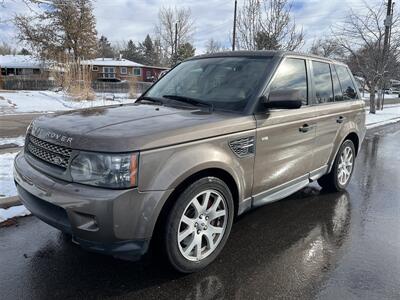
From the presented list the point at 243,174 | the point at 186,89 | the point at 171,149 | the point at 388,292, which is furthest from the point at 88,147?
the point at 388,292

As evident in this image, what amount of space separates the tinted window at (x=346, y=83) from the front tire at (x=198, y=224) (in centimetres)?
302

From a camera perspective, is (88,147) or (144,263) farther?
(144,263)

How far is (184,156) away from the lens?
2949mm

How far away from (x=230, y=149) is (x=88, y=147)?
4.03 feet

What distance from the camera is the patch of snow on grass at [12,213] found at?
4.26 metres

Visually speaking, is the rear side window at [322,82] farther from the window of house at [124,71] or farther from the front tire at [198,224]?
the window of house at [124,71]

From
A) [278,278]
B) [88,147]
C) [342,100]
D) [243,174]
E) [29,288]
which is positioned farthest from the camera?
[342,100]

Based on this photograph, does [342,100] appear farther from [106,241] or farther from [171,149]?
[106,241]

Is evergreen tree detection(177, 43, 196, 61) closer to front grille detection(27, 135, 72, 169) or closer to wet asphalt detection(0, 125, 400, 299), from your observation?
wet asphalt detection(0, 125, 400, 299)

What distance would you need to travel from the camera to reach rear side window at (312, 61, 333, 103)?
15.5 feet

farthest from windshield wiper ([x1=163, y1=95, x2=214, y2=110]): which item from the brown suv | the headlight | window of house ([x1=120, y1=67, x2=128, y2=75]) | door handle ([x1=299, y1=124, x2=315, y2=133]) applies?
window of house ([x1=120, y1=67, x2=128, y2=75])

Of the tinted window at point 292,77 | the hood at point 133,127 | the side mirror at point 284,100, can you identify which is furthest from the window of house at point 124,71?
the side mirror at point 284,100

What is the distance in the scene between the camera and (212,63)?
4375mm

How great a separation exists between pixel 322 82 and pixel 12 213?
4.09 m
